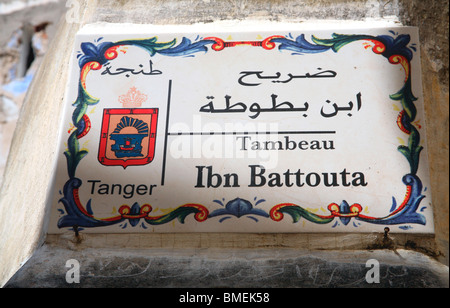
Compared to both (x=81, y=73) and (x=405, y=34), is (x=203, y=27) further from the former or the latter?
(x=405, y=34)

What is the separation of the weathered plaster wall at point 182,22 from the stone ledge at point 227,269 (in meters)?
0.04

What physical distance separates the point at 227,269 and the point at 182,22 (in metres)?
1.12

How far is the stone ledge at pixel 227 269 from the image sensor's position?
7.01 ft

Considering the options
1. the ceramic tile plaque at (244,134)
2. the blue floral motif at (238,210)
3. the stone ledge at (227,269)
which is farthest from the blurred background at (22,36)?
the blue floral motif at (238,210)

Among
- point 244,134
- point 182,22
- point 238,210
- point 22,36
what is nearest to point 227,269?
point 238,210

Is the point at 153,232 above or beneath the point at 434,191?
beneath

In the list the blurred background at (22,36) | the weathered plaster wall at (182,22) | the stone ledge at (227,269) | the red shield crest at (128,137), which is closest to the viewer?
the stone ledge at (227,269)

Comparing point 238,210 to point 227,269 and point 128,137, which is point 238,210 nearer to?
point 227,269

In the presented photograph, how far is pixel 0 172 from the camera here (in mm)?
4750

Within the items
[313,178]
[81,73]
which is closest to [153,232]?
[313,178]

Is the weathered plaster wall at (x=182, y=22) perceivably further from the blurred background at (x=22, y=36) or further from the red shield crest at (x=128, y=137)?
the blurred background at (x=22, y=36)

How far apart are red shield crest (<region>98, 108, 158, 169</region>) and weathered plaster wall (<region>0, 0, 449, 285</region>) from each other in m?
0.25

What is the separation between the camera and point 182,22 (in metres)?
2.82

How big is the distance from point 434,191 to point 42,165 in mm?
1503
